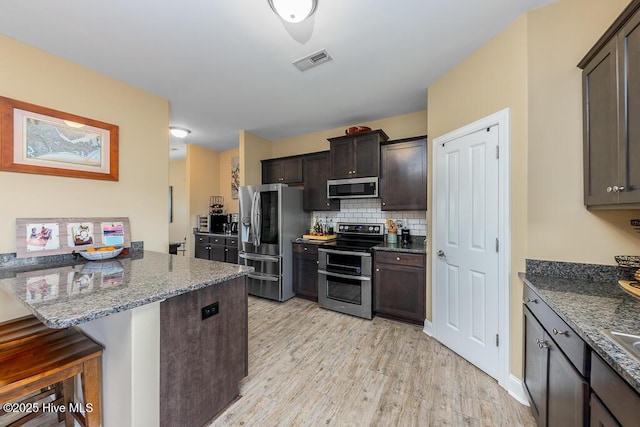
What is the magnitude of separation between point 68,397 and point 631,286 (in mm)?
3197

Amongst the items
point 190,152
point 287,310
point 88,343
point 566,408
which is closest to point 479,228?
point 566,408

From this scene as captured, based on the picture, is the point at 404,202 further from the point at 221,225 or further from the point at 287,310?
the point at 221,225

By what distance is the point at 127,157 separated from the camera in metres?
2.45

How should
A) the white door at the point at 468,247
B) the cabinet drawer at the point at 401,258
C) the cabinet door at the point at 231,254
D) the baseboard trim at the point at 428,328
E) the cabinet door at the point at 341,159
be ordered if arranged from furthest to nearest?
1. the cabinet door at the point at 231,254
2. the cabinet door at the point at 341,159
3. the cabinet drawer at the point at 401,258
4. the baseboard trim at the point at 428,328
5. the white door at the point at 468,247

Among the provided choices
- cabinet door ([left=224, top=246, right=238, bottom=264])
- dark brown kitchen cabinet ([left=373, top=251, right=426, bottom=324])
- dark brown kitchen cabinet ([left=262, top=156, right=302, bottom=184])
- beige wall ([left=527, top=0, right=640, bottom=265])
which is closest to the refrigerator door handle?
cabinet door ([left=224, top=246, right=238, bottom=264])

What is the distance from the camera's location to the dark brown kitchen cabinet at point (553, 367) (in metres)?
0.93

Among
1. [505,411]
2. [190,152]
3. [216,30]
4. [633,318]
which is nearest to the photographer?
[633,318]

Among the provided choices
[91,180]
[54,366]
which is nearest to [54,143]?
[91,180]

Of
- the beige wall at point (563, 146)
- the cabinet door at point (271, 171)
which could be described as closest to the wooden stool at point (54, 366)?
the beige wall at point (563, 146)

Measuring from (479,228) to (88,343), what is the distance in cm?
273

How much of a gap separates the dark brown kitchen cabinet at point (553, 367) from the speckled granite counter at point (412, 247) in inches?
45.3

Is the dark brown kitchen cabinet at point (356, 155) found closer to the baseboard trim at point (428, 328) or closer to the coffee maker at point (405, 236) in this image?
the coffee maker at point (405, 236)

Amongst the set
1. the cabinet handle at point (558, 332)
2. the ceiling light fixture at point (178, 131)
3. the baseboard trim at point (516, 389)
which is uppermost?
the ceiling light fixture at point (178, 131)

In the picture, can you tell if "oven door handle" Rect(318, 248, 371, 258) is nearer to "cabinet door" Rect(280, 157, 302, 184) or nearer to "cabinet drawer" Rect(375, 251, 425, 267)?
"cabinet drawer" Rect(375, 251, 425, 267)
